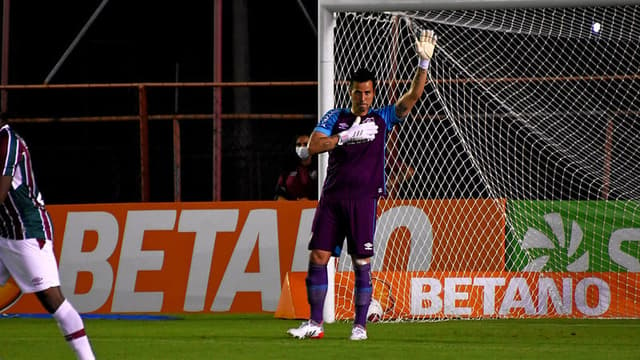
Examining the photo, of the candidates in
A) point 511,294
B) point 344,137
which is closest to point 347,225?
point 344,137

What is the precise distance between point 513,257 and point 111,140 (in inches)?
423

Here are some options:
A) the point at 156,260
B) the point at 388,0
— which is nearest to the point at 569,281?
the point at 388,0

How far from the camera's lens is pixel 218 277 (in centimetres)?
1475

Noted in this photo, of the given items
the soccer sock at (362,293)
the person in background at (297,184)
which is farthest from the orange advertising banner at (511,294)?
the soccer sock at (362,293)

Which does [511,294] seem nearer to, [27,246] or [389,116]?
[389,116]

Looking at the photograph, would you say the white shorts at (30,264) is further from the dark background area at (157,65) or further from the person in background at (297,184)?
the dark background area at (157,65)

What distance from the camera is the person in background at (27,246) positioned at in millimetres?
7855

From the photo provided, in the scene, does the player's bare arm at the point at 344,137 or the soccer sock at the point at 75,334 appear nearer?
the soccer sock at the point at 75,334

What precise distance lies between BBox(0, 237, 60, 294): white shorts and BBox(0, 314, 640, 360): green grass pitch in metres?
1.53

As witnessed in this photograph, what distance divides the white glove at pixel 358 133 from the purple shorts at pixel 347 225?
47cm

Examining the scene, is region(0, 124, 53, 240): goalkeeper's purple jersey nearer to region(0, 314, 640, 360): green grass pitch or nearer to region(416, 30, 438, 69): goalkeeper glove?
region(0, 314, 640, 360): green grass pitch

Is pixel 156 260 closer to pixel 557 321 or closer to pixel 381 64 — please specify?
pixel 381 64

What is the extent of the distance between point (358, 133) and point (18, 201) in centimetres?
314

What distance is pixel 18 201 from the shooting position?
7992mm
